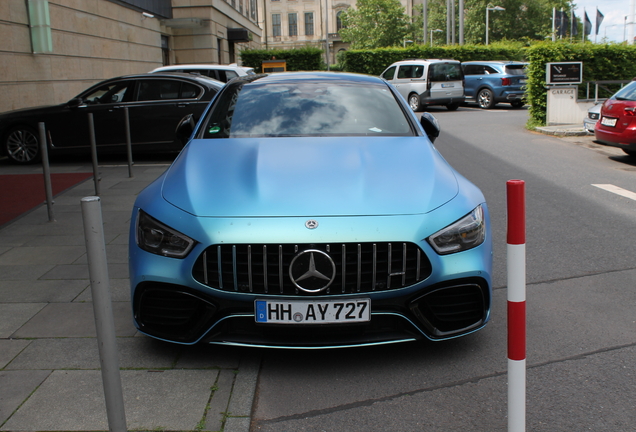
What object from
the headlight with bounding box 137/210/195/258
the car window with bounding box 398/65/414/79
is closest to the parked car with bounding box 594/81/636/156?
the headlight with bounding box 137/210/195/258

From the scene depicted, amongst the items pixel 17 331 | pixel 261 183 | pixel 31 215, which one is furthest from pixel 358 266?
pixel 31 215

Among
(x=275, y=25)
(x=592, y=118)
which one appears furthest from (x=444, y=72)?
(x=275, y=25)

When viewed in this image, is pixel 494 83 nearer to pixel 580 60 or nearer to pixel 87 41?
pixel 580 60

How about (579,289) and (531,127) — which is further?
(531,127)

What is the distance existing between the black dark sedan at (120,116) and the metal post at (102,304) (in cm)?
944

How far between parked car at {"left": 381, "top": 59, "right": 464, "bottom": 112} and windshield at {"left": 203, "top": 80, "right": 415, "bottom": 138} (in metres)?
18.7

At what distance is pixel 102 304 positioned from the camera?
2.28 m

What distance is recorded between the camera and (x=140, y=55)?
2389cm

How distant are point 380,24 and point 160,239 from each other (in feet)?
228

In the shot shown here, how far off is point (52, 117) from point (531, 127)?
10824 mm

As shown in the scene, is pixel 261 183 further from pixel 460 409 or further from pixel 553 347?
pixel 553 347

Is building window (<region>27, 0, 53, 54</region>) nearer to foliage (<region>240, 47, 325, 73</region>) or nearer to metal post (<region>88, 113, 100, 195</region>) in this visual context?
metal post (<region>88, 113, 100, 195</region>)

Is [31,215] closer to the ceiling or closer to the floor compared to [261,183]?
closer to the floor

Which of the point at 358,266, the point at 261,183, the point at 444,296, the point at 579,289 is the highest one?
the point at 261,183
